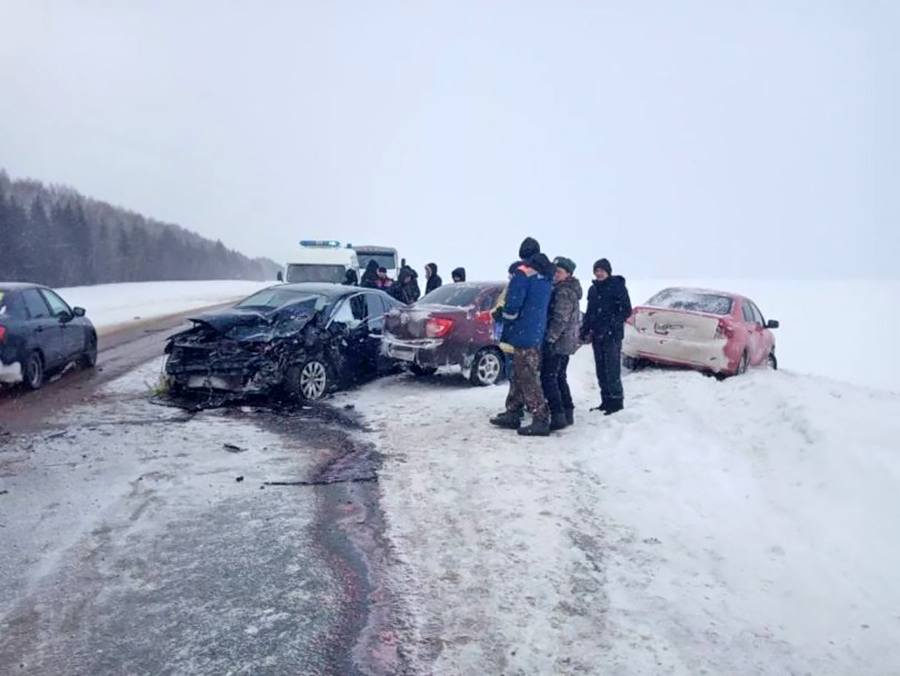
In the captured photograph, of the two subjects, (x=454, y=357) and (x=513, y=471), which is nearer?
(x=513, y=471)

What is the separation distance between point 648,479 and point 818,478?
1.41m

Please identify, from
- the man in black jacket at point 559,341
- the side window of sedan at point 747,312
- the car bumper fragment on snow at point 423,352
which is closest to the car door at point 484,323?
the car bumper fragment on snow at point 423,352

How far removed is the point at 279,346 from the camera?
916 cm

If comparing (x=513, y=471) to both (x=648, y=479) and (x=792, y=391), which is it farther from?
(x=792, y=391)

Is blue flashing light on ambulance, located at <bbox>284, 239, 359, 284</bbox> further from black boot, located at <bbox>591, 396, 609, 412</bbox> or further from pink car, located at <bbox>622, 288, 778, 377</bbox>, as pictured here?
black boot, located at <bbox>591, 396, 609, 412</bbox>

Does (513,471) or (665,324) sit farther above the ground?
Answer: (665,324)

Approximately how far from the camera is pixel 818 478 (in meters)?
5.95

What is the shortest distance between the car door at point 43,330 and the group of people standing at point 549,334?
22.3 feet

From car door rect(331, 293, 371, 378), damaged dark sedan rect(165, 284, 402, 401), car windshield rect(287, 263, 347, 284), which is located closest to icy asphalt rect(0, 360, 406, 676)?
damaged dark sedan rect(165, 284, 402, 401)

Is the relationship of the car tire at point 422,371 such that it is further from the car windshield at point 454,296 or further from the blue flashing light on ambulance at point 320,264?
the blue flashing light on ambulance at point 320,264

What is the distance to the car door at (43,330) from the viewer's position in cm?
1002

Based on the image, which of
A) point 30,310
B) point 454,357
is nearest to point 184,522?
point 454,357

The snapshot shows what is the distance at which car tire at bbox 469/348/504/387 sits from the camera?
1096 centimetres

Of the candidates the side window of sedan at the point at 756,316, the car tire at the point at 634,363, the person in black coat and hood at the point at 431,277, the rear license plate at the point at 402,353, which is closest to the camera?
the rear license plate at the point at 402,353
